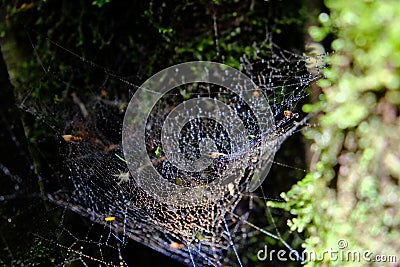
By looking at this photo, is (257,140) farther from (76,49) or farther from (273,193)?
(76,49)

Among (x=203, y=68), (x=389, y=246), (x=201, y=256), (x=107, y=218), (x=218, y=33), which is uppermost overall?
(x=218, y=33)

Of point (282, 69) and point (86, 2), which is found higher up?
point (86, 2)

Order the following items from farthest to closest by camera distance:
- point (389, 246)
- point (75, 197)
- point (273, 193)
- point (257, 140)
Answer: point (273, 193), point (75, 197), point (257, 140), point (389, 246)

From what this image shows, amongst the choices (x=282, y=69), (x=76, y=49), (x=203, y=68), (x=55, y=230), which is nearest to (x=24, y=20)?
(x=76, y=49)

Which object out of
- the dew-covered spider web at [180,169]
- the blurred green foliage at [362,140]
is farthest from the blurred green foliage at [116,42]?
the blurred green foliage at [362,140]

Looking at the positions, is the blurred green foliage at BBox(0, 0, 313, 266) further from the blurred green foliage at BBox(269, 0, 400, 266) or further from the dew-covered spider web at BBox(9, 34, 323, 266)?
the blurred green foliage at BBox(269, 0, 400, 266)

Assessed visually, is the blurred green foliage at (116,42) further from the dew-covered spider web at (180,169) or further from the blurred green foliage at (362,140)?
the blurred green foliage at (362,140)

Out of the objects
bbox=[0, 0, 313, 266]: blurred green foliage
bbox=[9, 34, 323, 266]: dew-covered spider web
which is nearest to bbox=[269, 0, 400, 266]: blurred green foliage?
bbox=[9, 34, 323, 266]: dew-covered spider web
